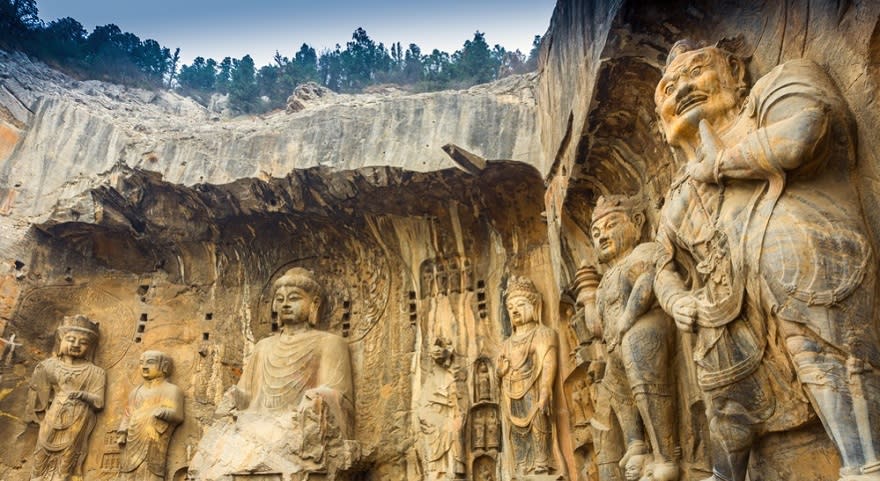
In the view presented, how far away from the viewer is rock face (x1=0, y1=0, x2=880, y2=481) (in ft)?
11.0

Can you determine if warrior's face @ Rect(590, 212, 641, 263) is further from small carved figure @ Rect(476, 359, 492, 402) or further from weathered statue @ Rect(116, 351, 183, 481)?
weathered statue @ Rect(116, 351, 183, 481)

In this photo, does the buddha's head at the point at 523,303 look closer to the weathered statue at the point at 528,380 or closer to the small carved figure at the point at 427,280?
the weathered statue at the point at 528,380

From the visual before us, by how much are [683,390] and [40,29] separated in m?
11.3

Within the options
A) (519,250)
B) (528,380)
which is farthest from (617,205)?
(519,250)

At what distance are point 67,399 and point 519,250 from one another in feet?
16.6

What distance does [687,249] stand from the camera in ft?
13.3

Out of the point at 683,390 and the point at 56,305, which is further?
the point at 56,305

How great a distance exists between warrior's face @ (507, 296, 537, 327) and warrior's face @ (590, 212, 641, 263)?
1451 millimetres

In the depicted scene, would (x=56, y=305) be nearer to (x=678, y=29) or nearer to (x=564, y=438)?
(x=564, y=438)

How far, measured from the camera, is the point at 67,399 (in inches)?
311

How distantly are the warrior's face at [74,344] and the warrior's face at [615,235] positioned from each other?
602 cm

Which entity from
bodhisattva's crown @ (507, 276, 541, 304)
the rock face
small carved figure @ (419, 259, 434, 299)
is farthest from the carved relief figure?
bodhisattva's crown @ (507, 276, 541, 304)

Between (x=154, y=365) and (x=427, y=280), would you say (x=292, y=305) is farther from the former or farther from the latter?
(x=154, y=365)

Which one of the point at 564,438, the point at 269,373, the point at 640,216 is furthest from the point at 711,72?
the point at 269,373
